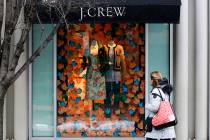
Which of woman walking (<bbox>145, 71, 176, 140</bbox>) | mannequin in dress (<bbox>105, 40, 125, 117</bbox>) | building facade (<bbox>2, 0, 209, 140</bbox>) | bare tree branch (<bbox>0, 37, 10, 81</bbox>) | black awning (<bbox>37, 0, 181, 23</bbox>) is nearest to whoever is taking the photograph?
bare tree branch (<bbox>0, 37, 10, 81</bbox>)

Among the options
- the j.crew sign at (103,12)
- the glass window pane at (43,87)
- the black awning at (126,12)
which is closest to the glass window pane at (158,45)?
the black awning at (126,12)

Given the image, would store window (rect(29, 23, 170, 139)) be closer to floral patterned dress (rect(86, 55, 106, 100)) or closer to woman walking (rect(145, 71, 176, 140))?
floral patterned dress (rect(86, 55, 106, 100))

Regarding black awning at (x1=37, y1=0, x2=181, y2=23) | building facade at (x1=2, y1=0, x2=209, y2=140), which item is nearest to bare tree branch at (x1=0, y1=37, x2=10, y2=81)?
black awning at (x1=37, y1=0, x2=181, y2=23)

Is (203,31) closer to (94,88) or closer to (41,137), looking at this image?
(94,88)

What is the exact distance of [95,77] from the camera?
12969 mm

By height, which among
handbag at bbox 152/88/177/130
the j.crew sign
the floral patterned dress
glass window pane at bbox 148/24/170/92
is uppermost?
the j.crew sign

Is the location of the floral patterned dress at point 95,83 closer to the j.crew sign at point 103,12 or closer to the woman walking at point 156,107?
the j.crew sign at point 103,12

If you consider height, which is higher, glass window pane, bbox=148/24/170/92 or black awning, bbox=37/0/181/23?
black awning, bbox=37/0/181/23

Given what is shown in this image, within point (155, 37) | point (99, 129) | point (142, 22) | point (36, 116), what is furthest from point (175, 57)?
point (36, 116)

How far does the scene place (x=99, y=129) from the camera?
1295cm

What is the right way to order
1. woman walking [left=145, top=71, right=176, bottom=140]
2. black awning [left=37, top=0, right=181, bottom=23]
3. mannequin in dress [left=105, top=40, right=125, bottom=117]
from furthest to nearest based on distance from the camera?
mannequin in dress [left=105, top=40, right=125, bottom=117]
black awning [left=37, top=0, right=181, bottom=23]
woman walking [left=145, top=71, right=176, bottom=140]

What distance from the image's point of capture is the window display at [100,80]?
42.4 ft

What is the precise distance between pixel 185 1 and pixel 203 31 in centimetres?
75

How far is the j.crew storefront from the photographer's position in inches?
508
